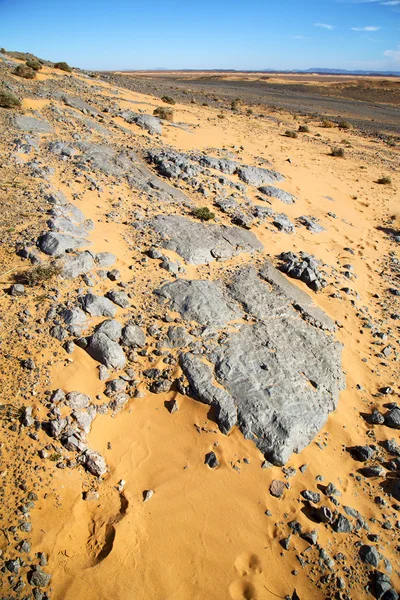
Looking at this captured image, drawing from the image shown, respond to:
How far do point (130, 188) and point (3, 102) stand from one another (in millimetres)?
5807

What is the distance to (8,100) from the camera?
431 inches

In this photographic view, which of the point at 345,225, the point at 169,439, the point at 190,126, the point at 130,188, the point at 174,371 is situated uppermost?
the point at 190,126

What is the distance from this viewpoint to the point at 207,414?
4.98m

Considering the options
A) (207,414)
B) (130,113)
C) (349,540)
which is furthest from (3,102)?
(349,540)

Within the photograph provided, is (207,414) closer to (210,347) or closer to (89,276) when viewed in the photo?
(210,347)

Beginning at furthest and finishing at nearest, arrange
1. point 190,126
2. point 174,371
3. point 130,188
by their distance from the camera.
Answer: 1. point 190,126
2. point 130,188
3. point 174,371

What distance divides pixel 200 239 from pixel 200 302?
2405 mm

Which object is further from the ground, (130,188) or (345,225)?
(130,188)

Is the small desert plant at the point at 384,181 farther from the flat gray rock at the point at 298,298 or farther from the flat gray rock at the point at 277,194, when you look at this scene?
the flat gray rock at the point at 298,298

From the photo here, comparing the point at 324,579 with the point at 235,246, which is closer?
the point at 324,579

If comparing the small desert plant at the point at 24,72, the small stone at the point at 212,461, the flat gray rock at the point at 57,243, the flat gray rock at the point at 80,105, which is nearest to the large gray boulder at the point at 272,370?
the small stone at the point at 212,461

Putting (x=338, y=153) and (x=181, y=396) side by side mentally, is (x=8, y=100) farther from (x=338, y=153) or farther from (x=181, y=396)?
(x=338, y=153)

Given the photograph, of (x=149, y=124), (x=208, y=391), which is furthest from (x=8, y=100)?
(x=208, y=391)

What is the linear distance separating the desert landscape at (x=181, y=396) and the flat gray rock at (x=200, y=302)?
37 mm
